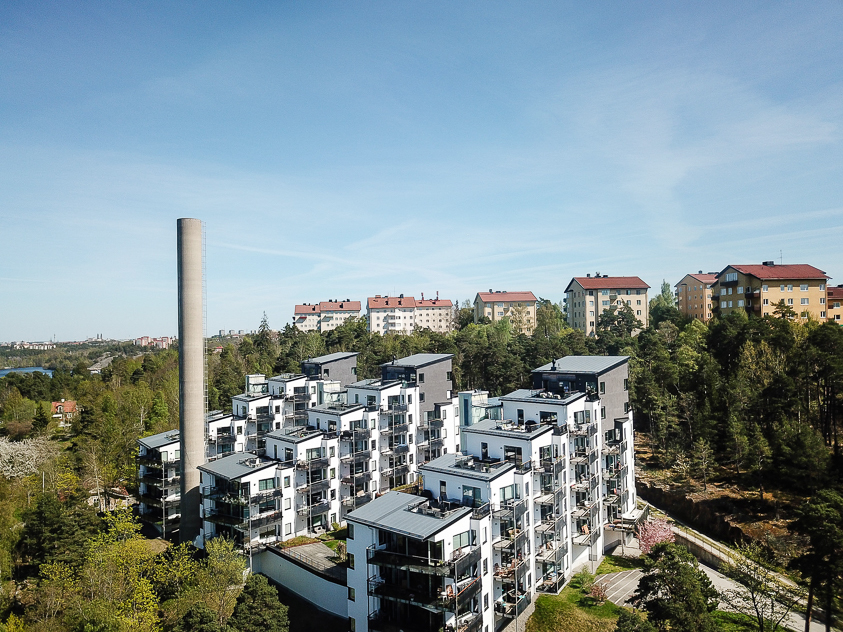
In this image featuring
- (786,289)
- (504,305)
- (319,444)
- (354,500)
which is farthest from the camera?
(504,305)

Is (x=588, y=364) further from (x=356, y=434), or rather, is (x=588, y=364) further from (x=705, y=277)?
(x=705, y=277)

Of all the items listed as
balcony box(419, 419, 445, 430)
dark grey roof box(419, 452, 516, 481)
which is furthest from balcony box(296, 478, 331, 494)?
dark grey roof box(419, 452, 516, 481)

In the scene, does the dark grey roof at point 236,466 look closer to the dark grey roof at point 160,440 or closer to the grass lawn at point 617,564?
the dark grey roof at point 160,440

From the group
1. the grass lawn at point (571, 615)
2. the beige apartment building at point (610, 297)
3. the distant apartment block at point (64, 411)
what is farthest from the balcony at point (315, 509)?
the beige apartment building at point (610, 297)

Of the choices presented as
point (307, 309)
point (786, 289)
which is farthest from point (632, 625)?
point (307, 309)

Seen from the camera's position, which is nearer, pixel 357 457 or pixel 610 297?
A: pixel 357 457

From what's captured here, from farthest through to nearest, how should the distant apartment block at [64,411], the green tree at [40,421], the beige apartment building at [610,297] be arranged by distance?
1. the beige apartment building at [610,297]
2. the distant apartment block at [64,411]
3. the green tree at [40,421]

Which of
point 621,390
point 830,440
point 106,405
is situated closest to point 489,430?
point 621,390

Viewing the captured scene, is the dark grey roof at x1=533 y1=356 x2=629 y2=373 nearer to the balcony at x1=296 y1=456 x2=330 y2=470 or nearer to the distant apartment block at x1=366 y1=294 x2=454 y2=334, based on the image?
the balcony at x1=296 y1=456 x2=330 y2=470
